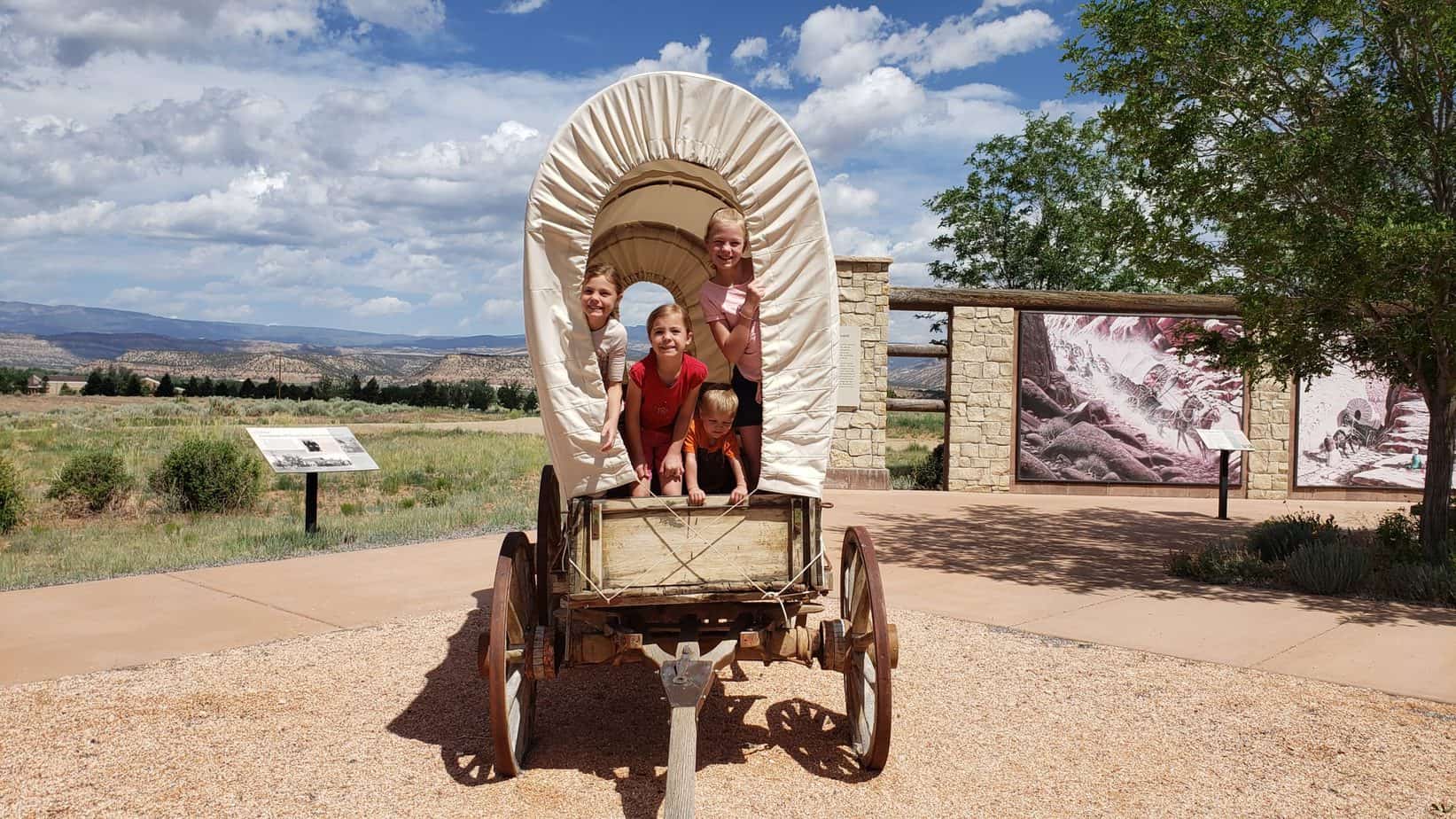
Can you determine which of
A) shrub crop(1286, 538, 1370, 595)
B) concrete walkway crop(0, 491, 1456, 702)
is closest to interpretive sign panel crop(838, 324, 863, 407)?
concrete walkway crop(0, 491, 1456, 702)

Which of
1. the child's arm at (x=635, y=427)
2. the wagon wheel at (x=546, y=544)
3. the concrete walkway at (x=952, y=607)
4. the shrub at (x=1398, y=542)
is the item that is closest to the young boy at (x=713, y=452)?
the child's arm at (x=635, y=427)

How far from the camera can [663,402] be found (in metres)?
4.57

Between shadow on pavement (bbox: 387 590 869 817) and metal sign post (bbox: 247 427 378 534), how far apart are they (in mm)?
3802

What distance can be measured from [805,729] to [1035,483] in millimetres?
10717

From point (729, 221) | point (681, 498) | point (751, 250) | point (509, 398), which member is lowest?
point (509, 398)

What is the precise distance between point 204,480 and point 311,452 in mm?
4785

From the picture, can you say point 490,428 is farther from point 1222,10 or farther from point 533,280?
point 533,280

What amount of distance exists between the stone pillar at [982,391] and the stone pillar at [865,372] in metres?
1.05

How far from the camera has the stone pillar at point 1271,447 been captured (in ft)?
49.4

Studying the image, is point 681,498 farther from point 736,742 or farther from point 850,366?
point 850,366

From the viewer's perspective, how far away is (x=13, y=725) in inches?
186

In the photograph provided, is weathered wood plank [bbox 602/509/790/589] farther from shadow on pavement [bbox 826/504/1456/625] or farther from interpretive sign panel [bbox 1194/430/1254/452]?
interpretive sign panel [bbox 1194/430/1254/452]

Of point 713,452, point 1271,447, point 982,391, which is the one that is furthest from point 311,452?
point 1271,447

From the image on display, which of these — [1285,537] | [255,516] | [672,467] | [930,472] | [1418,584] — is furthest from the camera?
[930,472]
